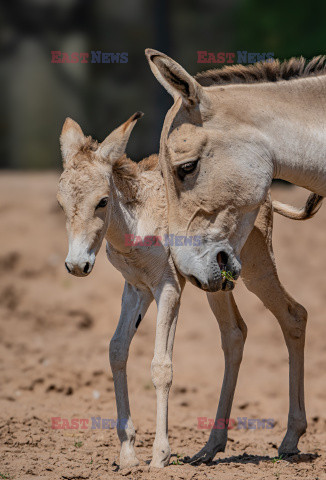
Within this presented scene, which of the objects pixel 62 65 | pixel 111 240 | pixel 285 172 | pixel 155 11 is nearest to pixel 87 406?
pixel 111 240

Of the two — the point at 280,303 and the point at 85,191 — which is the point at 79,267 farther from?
the point at 280,303

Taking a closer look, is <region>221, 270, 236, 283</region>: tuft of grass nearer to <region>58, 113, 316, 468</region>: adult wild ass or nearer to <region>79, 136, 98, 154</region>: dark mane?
<region>58, 113, 316, 468</region>: adult wild ass

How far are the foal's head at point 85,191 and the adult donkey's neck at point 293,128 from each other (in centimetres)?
116

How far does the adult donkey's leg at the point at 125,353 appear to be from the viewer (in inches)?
221

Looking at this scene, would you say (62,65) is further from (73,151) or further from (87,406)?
(73,151)

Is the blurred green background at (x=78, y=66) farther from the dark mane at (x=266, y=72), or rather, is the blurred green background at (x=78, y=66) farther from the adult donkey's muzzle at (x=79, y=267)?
the adult donkey's muzzle at (x=79, y=267)

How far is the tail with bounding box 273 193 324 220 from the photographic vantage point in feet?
20.4

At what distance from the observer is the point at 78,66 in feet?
65.2

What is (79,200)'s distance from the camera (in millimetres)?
5148

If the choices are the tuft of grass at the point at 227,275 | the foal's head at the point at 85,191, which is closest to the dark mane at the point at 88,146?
the foal's head at the point at 85,191

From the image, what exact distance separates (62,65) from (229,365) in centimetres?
1506

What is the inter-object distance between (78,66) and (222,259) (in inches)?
634

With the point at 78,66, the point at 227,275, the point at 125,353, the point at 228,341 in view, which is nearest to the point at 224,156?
the point at 227,275

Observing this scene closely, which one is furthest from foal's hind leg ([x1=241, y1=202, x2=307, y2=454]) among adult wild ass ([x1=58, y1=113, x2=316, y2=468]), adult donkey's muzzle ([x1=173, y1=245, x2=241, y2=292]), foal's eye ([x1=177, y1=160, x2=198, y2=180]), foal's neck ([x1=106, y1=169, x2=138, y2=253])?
foal's eye ([x1=177, y1=160, x2=198, y2=180])
